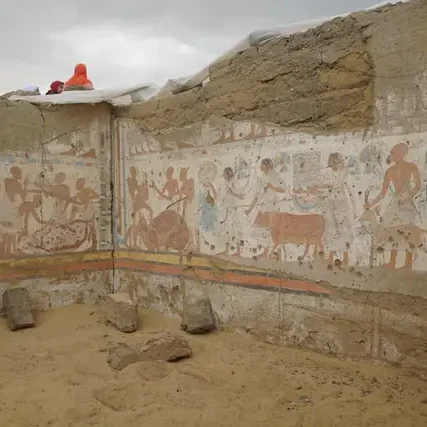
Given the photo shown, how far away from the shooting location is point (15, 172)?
5020mm


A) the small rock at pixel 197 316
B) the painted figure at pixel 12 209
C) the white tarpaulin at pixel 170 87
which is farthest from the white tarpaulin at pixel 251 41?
the small rock at pixel 197 316

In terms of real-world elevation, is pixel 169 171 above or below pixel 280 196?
above

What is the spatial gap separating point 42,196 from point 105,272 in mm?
1086

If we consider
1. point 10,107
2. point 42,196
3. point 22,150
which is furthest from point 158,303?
point 10,107

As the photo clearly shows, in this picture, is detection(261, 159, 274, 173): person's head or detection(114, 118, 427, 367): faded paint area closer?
detection(114, 118, 427, 367): faded paint area

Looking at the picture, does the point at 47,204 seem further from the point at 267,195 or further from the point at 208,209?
the point at 267,195

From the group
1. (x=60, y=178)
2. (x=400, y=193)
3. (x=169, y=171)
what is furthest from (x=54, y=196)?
(x=400, y=193)

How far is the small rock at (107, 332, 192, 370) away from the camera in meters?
3.61

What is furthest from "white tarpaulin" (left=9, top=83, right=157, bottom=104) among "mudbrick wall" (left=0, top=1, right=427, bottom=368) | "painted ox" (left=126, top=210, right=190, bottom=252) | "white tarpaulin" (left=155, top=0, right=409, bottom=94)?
"painted ox" (left=126, top=210, right=190, bottom=252)

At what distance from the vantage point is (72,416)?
292 centimetres

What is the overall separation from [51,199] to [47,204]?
0.07 meters

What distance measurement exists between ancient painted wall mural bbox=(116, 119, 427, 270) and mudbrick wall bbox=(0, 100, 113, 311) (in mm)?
353

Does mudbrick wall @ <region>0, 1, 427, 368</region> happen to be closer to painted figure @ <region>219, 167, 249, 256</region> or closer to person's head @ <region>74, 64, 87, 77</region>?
painted figure @ <region>219, 167, 249, 256</region>

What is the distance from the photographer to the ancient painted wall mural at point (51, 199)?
4.98 metres
